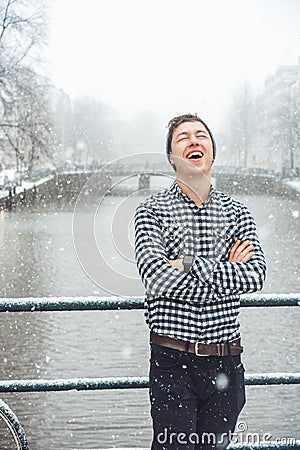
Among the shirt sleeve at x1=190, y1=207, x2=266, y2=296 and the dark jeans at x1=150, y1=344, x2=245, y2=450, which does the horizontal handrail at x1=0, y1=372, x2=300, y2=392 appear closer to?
the dark jeans at x1=150, y1=344, x2=245, y2=450

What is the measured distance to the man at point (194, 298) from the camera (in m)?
1.93

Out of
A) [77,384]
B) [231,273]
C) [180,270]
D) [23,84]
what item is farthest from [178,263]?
[23,84]

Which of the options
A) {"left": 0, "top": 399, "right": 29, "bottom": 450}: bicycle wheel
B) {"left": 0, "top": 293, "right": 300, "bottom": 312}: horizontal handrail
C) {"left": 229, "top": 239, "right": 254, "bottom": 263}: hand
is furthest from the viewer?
{"left": 0, "top": 293, "right": 300, "bottom": 312}: horizontal handrail

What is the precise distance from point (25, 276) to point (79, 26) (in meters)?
84.6

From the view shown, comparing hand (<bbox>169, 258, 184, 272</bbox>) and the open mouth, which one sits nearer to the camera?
hand (<bbox>169, 258, 184, 272</bbox>)

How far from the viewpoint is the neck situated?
2033 millimetres

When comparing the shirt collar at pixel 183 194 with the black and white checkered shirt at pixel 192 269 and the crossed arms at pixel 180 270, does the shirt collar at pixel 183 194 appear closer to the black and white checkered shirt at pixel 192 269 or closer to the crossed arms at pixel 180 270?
the black and white checkered shirt at pixel 192 269

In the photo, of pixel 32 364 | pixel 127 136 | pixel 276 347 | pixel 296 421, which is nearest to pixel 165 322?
pixel 296 421

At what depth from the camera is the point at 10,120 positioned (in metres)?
25.9

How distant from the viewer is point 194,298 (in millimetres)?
1930

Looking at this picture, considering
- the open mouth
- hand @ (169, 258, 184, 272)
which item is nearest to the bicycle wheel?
hand @ (169, 258, 184, 272)

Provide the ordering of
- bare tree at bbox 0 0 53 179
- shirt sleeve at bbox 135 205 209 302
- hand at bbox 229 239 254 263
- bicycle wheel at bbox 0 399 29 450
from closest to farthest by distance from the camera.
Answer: shirt sleeve at bbox 135 205 209 302 < hand at bbox 229 239 254 263 < bicycle wheel at bbox 0 399 29 450 < bare tree at bbox 0 0 53 179

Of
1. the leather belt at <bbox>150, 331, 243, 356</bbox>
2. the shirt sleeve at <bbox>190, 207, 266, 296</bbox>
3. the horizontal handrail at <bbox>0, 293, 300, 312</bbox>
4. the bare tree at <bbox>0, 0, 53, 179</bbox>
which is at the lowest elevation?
the leather belt at <bbox>150, 331, 243, 356</bbox>

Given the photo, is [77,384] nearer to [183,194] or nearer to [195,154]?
[183,194]
